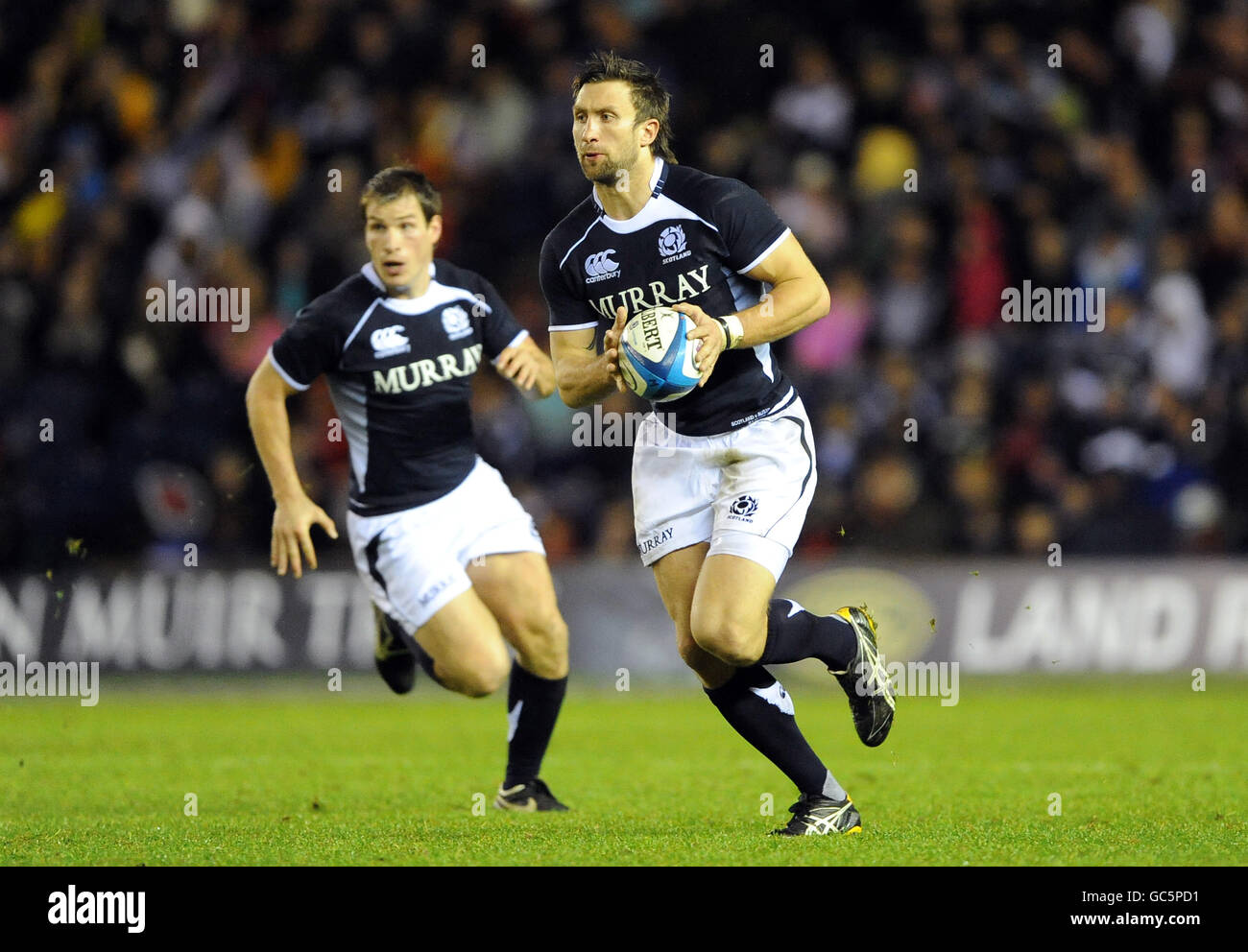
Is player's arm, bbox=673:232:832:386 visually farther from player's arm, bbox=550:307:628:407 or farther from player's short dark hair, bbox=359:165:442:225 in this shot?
player's short dark hair, bbox=359:165:442:225

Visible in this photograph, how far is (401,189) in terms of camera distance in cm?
777

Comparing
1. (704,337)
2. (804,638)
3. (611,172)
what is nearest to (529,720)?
(804,638)

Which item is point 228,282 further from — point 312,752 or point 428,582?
point 428,582

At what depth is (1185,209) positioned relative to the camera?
1525 cm

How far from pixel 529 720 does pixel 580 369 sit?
1828 mm

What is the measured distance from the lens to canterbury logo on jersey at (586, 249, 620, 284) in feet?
22.2

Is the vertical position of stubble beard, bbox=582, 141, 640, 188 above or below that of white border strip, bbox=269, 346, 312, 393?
above

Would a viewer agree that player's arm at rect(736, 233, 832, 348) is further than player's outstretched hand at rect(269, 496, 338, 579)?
No

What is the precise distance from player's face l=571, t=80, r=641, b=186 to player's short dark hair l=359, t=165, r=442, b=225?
134 cm

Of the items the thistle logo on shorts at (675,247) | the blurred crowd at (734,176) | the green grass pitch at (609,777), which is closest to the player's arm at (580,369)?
the thistle logo on shorts at (675,247)

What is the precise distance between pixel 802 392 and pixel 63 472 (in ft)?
20.2

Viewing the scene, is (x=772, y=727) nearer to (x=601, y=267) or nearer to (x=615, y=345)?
(x=615, y=345)

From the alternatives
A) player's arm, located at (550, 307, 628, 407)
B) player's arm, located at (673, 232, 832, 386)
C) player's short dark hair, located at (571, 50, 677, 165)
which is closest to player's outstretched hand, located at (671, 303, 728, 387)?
player's arm, located at (673, 232, 832, 386)

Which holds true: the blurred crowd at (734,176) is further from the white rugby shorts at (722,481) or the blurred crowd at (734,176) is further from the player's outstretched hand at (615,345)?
the player's outstretched hand at (615,345)
